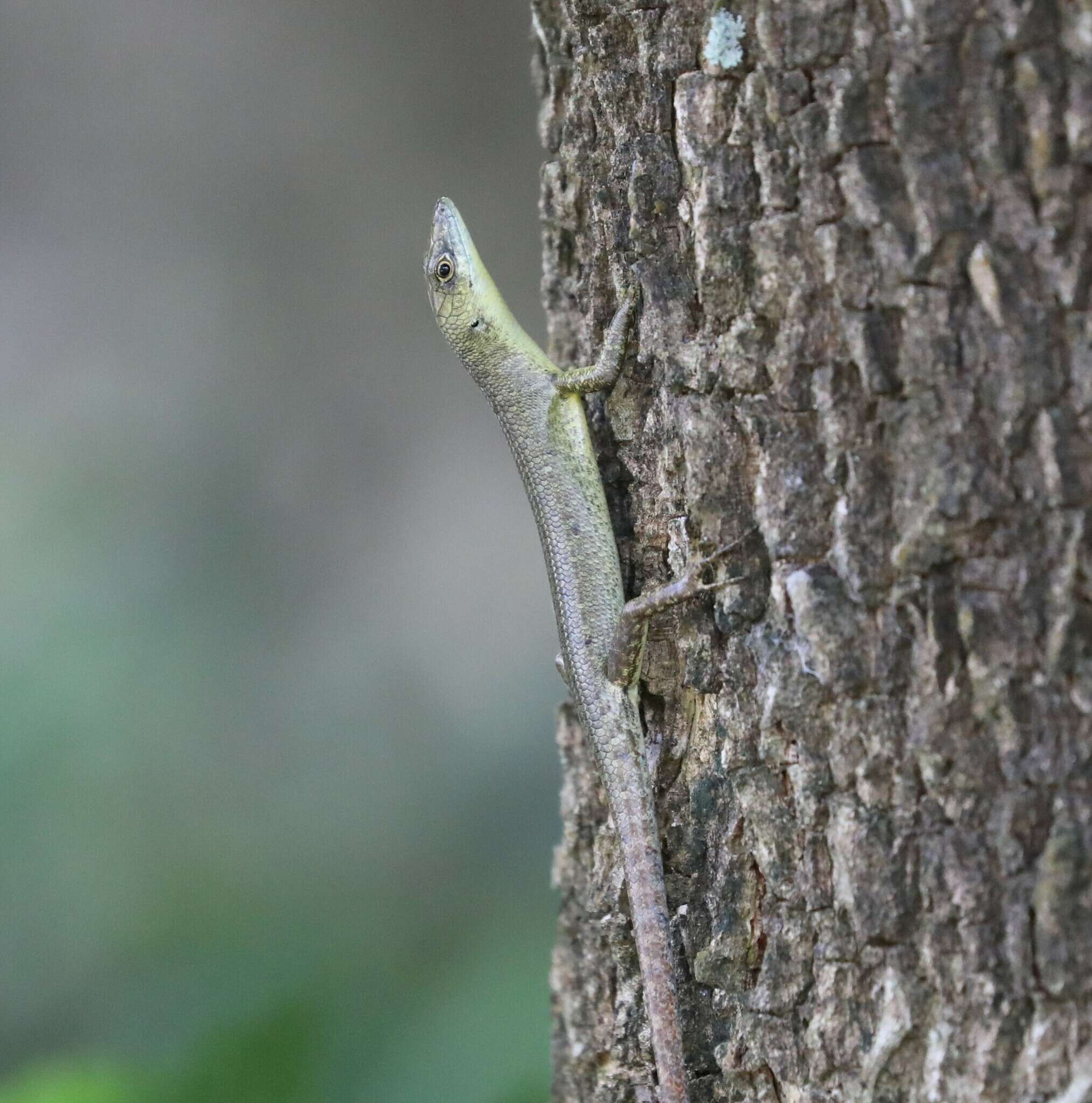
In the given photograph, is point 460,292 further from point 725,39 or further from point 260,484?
point 260,484

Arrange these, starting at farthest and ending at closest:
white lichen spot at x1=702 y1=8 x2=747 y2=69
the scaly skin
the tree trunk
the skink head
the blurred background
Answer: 1. the blurred background
2. the skink head
3. the scaly skin
4. white lichen spot at x1=702 y1=8 x2=747 y2=69
5. the tree trunk

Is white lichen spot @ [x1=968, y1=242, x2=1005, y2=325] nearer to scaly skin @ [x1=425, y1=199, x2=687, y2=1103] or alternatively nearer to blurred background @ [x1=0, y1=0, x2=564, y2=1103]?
scaly skin @ [x1=425, y1=199, x2=687, y2=1103]

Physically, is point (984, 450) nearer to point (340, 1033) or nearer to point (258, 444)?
point (340, 1033)

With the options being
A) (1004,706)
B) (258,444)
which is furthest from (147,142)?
(1004,706)

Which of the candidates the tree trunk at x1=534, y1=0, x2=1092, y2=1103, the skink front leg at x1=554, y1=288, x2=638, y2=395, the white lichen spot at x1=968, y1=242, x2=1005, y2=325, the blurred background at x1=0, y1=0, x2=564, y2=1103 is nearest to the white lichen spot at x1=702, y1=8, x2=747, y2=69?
the tree trunk at x1=534, y1=0, x2=1092, y2=1103

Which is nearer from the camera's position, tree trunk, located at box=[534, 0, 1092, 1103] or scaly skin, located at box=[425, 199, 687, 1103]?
tree trunk, located at box=[534, 0, 1092, 1103]

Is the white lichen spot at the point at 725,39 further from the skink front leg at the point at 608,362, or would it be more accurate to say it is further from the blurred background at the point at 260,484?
the blurred background at the point at 260,484

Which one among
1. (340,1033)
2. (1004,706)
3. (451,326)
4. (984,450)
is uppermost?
(451,326)

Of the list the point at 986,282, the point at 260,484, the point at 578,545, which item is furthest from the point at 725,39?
the point at 260,484
